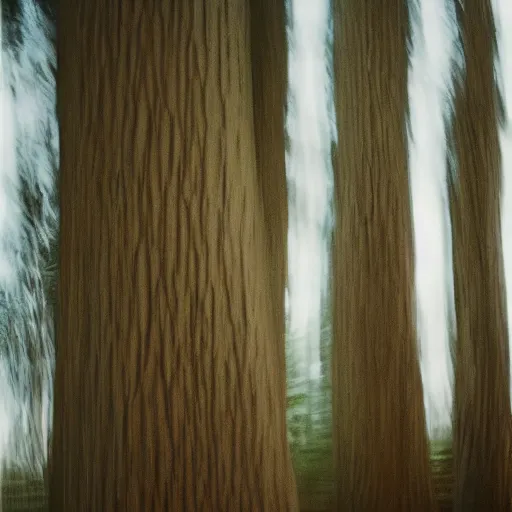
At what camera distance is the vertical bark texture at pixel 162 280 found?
1.92 metres

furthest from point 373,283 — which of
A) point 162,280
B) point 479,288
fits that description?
point 162,280

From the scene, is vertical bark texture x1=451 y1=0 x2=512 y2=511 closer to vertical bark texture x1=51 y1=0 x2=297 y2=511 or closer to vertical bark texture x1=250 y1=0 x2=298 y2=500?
vertical bark texture x1=250 y1=0 x2=298 y2=500

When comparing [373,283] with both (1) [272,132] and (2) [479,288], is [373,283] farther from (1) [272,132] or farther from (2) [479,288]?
(1) [272,132]

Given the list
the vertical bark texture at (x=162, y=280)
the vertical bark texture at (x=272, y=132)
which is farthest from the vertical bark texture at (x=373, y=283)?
the vertical bark texture at (x=162, y=280)

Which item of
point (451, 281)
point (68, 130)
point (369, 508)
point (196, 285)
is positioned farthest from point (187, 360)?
point (451, 281)

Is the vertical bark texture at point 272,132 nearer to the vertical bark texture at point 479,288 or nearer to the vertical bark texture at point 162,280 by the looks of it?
the vertical bark texture at point 162,280

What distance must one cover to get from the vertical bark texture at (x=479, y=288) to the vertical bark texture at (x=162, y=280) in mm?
1272

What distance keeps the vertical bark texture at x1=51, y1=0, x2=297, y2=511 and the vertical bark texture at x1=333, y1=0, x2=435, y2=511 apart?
83cm

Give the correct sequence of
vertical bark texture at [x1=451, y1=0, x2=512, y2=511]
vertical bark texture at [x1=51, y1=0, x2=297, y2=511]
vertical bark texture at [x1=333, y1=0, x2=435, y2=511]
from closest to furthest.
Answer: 1. vertical bark texture at [x1=51, y1=0, x2=297, y2=511]
2. vertical bark texture at [x1=333, y1=0, x2=435, y2=511]
3. vertical bark texture at [x1=451, y1=0, x2=512, y2=511]

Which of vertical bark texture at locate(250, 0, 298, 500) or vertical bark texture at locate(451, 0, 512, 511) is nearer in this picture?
vertical bark texture at locate(250, 0, 298, 500)

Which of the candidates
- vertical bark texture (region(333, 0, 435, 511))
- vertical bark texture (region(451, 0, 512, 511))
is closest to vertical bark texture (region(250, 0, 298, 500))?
vertical bark texture (region(333, 0, 435, 511))

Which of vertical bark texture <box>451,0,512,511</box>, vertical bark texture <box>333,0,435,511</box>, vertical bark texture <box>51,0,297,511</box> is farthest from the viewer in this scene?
vertical bark texture <box>451,0,512,511</box>

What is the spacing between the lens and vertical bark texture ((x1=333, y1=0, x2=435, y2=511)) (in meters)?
2.82

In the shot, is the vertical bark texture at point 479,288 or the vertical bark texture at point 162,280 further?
the vertical bark texture at point 479,288
